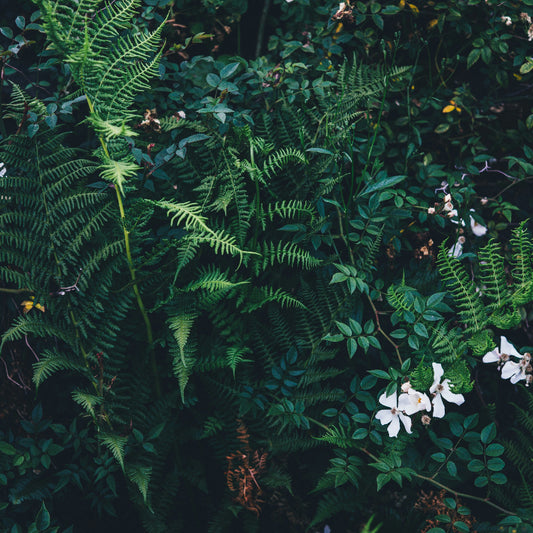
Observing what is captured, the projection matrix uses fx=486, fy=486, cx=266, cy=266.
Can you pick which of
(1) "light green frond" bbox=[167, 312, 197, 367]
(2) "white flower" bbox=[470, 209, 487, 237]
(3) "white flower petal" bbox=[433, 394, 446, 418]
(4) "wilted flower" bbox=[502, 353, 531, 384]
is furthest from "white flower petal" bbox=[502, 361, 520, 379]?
(1) "light green frond" bbox=[167, 312, 197, 367]

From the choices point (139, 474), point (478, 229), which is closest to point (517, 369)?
point (478, 229)

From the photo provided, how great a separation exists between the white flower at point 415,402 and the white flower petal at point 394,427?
0.21 ft

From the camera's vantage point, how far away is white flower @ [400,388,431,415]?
1.60 m

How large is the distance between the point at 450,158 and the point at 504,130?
0.32m

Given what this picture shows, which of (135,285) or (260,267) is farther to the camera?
(260,267)

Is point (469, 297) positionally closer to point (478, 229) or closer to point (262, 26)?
point (478, 229)

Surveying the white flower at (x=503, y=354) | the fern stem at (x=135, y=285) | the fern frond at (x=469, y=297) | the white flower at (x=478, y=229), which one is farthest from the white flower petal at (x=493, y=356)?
the fern stem at (x=135, y=285)

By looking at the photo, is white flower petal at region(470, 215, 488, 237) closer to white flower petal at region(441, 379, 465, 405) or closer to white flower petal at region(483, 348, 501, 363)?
white flower petal at region(483, 348, 501, 363)

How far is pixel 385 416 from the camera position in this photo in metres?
1.67

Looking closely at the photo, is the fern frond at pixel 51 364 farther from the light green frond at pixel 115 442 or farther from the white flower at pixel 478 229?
the white flower at pixel 478 229

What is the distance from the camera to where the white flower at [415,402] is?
1.60 m

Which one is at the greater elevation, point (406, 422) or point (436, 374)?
point (436, 374)

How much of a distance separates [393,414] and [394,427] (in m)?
0.04

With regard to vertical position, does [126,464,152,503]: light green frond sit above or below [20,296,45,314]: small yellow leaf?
below
